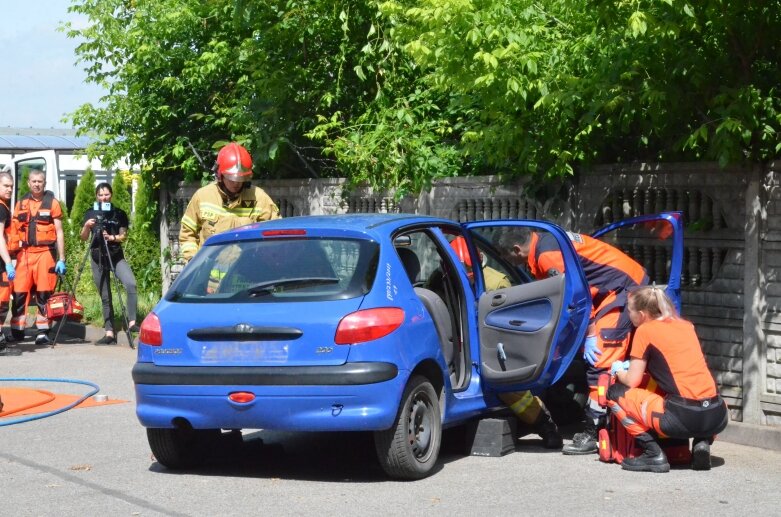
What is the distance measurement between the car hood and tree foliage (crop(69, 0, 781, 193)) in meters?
3.13

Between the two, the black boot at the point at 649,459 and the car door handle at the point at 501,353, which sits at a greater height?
the car door handle at the point at 501,353

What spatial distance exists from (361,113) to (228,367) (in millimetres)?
7713

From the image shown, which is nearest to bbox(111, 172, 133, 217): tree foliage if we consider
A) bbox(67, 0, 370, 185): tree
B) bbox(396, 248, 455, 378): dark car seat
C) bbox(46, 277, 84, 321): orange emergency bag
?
bbox(67, 0, 370, 185): tree

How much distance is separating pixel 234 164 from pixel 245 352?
3085 millimetres

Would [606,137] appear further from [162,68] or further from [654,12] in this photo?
[162,68]

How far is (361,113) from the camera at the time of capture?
14648mm

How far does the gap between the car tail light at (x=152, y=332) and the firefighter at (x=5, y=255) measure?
23.4 ft

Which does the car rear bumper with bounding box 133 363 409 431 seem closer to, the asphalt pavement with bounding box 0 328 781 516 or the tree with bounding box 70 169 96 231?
the asphalt pavement with bounding box 0 328 781 516

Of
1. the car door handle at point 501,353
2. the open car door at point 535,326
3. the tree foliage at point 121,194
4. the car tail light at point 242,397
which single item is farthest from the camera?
the tree foliage at point 121,194

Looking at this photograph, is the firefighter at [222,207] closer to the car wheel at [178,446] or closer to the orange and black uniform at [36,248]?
the car wheel at [178,446]

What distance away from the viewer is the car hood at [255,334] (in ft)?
23.6

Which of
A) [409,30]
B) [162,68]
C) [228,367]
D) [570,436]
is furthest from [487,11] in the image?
[162,68]

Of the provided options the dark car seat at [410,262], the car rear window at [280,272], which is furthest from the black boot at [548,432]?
the car rear window at [280,272]

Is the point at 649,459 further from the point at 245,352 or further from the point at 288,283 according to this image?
the point at 245,352
